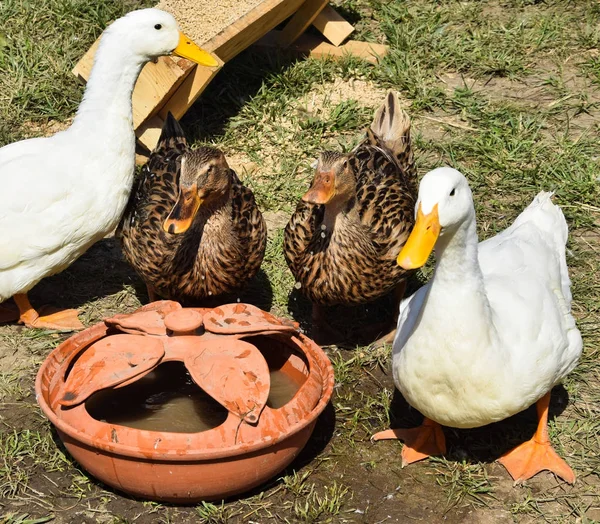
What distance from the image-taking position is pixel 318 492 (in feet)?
11.8

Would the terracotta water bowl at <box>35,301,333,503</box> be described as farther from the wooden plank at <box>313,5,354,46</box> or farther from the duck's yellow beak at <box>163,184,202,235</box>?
the wooden plank at <box>313,5,354,46</box>

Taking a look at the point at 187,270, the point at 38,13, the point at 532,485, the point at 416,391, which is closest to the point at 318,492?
the point at 416,391

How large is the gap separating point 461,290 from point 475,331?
16 centimetres

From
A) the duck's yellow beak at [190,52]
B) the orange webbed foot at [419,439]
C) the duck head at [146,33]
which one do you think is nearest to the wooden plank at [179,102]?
the duck's yellow beak at [190,52]

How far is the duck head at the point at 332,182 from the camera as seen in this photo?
388 cm

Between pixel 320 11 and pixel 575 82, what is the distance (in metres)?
1.92

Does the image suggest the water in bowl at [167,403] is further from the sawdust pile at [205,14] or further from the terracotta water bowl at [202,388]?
the sawdust pile at [205,14]

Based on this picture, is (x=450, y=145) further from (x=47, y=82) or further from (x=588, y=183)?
(x=47, y=82)

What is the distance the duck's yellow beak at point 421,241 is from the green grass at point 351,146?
3.82ft

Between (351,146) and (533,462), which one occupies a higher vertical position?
(351,146)

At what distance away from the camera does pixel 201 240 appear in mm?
4176

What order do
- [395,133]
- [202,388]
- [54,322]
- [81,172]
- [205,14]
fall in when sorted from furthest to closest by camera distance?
1. [205,14]
2. [395,133]
3. [54,322]
4. [81,172]
5. [202,388]

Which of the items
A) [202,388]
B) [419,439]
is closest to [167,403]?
[202,388]

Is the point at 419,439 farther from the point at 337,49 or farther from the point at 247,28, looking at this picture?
the point at 337,49
